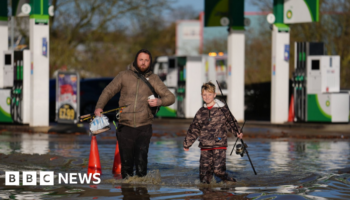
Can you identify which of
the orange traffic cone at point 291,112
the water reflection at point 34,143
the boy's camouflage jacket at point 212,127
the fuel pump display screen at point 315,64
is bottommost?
the water reflection at point 34,143

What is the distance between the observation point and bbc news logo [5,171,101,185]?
28.5ft

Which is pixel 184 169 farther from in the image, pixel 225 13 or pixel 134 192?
pixel 225 13

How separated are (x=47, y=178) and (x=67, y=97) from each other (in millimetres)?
9190

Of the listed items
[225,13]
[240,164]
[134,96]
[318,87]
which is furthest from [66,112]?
[134,96]

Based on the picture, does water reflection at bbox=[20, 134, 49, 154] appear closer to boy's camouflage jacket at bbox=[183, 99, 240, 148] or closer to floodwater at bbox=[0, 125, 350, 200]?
floodwater at bbox=[0, 125, 350, 200]

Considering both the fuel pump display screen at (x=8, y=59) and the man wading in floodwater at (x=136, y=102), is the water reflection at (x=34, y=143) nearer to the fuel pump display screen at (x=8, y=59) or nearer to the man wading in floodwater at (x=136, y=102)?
the fuel pump display screen at (x=8, y=59)

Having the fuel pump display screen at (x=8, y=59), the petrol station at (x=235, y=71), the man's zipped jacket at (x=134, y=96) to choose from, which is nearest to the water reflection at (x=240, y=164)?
the man's zipped jacket at (x=134, y=96)

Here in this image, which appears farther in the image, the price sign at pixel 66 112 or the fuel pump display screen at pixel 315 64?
the fuel pump display screen at pixel 315 64

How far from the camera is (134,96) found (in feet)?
27.5

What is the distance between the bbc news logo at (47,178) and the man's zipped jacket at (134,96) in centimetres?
107

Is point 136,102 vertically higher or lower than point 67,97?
higher

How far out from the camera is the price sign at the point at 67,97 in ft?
58.6

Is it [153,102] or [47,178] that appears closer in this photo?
[153,102]

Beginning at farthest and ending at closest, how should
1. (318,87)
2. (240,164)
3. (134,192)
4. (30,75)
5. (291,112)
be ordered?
(291,112)
(318,87)
(30,75)
(240,164)
(134,192)
